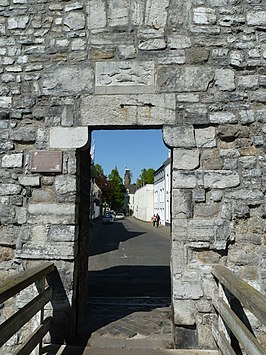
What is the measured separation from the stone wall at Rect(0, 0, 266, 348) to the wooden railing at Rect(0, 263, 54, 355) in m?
0.30

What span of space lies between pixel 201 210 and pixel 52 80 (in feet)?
7.39

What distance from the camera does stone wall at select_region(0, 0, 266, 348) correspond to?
4.07 m

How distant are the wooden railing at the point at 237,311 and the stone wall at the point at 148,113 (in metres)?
0.34

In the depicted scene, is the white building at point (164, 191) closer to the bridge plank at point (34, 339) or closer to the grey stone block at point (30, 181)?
the grey stone block at point (30, 181)

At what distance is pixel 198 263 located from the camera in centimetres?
403

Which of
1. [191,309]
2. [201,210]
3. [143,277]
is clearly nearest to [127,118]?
[201,210]

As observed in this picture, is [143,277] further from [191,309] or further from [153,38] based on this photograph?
[153,38]

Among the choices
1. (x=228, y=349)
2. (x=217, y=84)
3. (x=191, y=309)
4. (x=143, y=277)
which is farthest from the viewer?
(x=143, y=277)

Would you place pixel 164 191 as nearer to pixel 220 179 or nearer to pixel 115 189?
pixel 115 189

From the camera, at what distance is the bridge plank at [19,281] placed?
269 cm

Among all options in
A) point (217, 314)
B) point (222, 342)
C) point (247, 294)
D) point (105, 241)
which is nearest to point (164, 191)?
point (105, 241)

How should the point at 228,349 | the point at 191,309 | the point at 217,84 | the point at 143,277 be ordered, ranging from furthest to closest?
the point at 143,277, the point at 217,84, the point at 191,309, the point at 228,349

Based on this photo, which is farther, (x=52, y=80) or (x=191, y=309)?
(x=52, y=80)

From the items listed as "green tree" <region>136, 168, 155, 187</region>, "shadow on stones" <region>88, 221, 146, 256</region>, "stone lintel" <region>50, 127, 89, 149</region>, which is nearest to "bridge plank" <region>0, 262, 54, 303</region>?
"stone lintel" <region>50, 127, 89, 149</region>
